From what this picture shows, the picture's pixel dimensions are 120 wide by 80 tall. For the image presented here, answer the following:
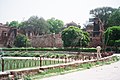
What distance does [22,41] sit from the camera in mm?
62156

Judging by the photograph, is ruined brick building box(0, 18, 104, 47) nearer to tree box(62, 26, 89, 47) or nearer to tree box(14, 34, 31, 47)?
tree box(14, 34, 31, 47)

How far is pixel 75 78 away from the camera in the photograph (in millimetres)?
12219

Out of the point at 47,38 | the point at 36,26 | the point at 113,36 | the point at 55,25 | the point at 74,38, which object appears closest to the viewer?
the point at 113,36

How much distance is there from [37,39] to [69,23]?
60.6ft

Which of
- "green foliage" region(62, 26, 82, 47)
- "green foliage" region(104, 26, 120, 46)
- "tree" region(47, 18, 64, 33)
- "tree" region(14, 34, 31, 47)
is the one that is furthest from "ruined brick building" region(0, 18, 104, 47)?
"tree" region(47, 18, 64, 33)

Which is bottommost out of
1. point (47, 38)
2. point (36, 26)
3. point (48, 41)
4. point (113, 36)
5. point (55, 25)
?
point (48, 41)

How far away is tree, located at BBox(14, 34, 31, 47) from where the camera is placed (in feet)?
203

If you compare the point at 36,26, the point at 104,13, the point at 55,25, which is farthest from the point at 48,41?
the point at 55,25

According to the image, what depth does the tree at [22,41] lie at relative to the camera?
61956 millimetres

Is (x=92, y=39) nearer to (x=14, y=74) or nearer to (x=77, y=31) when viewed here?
(x=77, y=31)

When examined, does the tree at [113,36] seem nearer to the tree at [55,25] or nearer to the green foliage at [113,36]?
the green foliage at [113,36]

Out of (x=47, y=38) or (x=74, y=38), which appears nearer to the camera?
(x=74, y=38)

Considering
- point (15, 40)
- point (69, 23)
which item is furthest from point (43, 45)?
point (69, 23)

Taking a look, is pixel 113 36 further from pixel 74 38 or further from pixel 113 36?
pixel 74 38
